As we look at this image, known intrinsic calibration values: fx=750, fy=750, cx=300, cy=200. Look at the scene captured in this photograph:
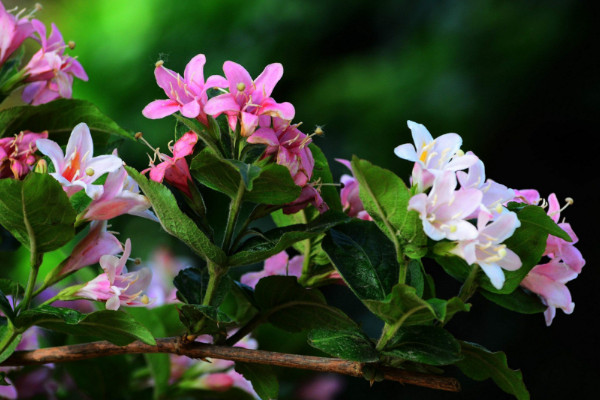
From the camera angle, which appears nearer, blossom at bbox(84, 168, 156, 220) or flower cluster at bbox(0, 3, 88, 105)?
blossom at bbox(84, 168, 156, 220)

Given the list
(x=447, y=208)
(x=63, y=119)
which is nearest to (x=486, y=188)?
(x=447, y=208)

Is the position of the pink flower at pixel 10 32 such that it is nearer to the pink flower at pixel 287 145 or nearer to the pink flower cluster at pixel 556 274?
the pink flower at pixel 287 145

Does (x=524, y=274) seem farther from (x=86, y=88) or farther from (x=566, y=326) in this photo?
(x=86, y=88)

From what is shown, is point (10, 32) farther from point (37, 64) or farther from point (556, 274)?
point (556, 274)

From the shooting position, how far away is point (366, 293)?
1.03 ft

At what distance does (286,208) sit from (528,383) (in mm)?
871

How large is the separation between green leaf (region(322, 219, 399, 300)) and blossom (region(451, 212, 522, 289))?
40 millimetres

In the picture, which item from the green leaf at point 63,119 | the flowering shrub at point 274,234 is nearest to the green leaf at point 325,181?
the flowering shrub at point 274,234

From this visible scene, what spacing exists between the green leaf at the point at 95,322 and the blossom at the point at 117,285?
0.4 inches

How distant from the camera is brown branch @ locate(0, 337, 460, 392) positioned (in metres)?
0.31

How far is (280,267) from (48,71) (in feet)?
0.57

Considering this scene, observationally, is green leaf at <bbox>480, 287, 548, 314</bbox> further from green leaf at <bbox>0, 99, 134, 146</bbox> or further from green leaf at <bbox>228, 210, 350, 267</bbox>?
green leaf at <bbox>0, 99, 134, 146</bbox>

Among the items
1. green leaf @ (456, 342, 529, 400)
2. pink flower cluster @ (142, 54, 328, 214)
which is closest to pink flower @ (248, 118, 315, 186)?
pink flower cluster @ (142, 54, 328, 214)

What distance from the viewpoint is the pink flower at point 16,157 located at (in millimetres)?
362
